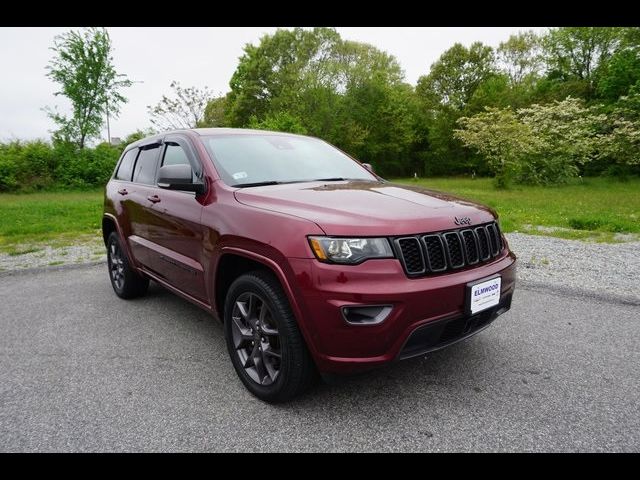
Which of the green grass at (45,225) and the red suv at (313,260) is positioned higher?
the red suv at (313,260)

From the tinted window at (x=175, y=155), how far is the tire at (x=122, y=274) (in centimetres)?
130

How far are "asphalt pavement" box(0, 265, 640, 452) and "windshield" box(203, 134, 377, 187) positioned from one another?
143cm

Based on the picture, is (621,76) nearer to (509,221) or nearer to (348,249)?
(509,221)

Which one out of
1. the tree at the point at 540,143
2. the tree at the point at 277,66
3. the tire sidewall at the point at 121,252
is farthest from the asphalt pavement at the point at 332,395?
the tree at the point at 277,66

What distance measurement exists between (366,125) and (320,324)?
126ft

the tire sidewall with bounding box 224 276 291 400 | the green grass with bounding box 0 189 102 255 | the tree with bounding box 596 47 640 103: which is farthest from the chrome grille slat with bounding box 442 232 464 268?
the tree with bounding box 596 47 640 103

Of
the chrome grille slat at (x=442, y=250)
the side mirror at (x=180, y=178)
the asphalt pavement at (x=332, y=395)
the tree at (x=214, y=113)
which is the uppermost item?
the tree at (x=214, y=113)

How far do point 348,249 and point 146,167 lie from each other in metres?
2.86

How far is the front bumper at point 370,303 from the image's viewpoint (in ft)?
6.86

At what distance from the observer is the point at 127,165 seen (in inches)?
186

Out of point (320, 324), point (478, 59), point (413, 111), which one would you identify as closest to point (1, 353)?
point (320, 324)

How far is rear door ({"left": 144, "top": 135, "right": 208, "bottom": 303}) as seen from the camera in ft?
9.98

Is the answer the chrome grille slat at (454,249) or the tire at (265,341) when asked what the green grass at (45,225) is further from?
the chrome grille slat at (454,249)
